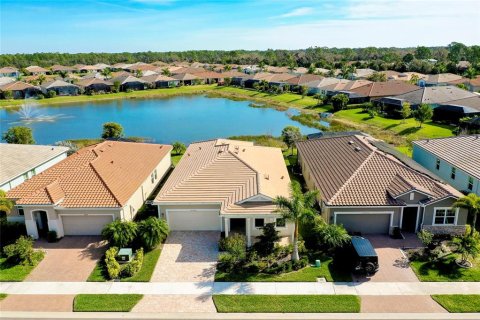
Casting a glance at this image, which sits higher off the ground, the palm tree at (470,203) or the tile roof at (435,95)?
the tile roof at (435,95)

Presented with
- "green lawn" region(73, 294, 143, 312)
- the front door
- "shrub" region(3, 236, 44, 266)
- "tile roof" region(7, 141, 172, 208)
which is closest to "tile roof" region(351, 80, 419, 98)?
the front door

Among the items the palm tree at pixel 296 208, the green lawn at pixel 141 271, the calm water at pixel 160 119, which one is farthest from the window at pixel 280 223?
the calm water at pixel 160 119

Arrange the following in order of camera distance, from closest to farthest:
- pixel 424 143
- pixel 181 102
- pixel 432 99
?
1. pixel 424 143
2. pixel 432 99
3. pixel 181 102

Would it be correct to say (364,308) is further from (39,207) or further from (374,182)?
(39,207)

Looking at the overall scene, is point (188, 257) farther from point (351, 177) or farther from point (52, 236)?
point (351, 177)

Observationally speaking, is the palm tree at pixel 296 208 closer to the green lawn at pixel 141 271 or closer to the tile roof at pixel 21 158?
the green lawn at pixel 141 271

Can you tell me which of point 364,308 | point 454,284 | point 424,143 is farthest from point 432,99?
point 364,308

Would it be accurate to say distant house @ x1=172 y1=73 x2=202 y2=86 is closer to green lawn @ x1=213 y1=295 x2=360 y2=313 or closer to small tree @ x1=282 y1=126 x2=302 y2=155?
small tree @ x1=282 y1=126 x2=302 y2=155
